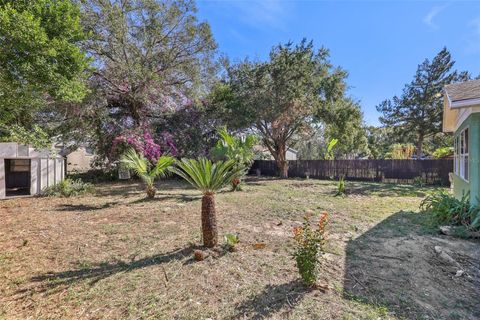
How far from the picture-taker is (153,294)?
277cm

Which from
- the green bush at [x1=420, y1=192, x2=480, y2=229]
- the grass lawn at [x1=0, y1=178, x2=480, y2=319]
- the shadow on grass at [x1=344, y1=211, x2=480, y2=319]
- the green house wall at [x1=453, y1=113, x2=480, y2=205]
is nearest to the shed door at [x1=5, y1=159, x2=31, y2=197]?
the grass lawn at [x1=0, y1=178, x2=480, y2=319]

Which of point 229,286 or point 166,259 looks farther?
point 166,259

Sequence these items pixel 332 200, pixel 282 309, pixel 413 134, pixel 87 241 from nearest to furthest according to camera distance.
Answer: pixel 282 309 < pixel 87 241 < pixel 332 200 < pixel 413 134

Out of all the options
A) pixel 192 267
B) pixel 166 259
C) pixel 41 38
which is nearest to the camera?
pixel 192 267

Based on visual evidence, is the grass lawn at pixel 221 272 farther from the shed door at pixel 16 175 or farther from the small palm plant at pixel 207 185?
the shed door at pixel 16 175

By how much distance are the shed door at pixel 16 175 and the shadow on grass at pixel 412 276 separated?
1177 centimetres

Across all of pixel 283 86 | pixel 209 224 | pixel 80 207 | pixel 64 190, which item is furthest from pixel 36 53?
pixel 283 86

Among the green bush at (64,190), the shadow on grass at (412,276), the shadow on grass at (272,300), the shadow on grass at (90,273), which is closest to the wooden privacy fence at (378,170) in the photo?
the shadow on grass at (412,276)

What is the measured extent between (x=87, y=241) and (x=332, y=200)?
7067 mm

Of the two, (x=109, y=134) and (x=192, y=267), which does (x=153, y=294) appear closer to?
(x=192, y=267)

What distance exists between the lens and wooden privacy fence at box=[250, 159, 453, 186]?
12.9m

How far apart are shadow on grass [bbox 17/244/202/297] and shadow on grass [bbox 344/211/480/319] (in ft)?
7.40

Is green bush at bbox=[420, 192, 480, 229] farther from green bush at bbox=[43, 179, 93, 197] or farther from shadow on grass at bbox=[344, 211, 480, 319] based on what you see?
green bush at bbox=[43, 179, 93, 197]

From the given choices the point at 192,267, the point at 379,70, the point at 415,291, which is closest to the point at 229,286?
the point at 192,267
